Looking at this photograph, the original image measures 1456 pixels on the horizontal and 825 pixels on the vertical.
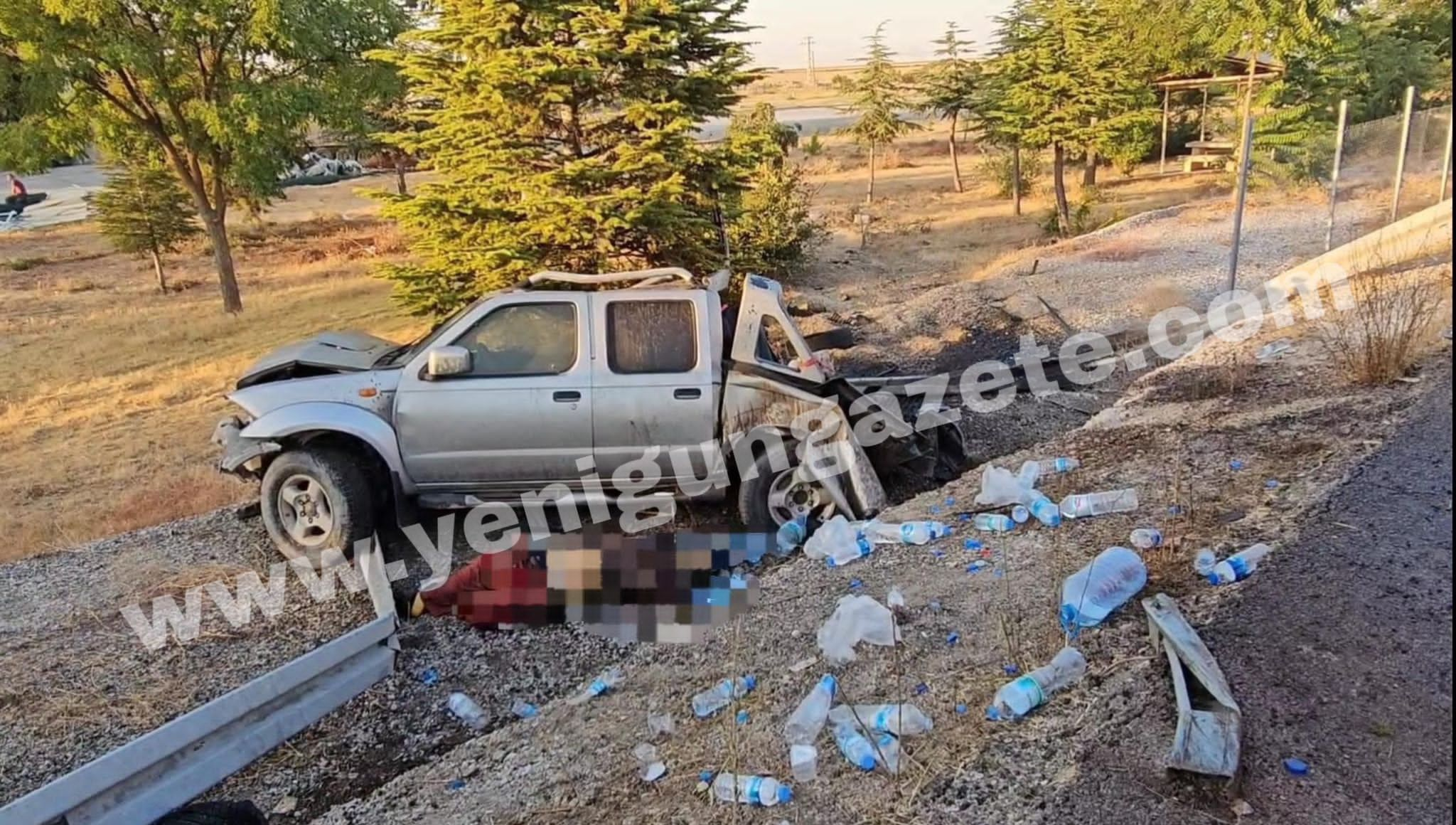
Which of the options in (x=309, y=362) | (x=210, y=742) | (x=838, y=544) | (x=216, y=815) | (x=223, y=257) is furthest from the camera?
(x=223, y=257)

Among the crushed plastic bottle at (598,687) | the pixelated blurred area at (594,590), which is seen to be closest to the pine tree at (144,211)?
the pixelated blurred area at (594,590)

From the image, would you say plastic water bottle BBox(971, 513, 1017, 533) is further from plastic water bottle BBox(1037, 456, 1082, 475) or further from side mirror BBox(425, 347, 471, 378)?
side mirror BBox(425, 347, 471, 378)

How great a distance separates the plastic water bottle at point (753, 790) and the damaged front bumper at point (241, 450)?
4.07 metres

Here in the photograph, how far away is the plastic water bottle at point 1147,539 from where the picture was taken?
4227mm

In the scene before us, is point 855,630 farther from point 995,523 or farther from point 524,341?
point 524,341

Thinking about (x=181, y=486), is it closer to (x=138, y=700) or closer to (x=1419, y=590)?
(x=138, y=700)

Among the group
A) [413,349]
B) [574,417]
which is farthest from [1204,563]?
[413,349]

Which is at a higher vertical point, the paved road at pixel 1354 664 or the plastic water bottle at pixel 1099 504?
the paved road at pixel 1354 664

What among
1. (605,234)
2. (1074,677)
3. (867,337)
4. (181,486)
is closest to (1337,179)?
(867,337)

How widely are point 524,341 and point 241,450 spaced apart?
1.93 meters

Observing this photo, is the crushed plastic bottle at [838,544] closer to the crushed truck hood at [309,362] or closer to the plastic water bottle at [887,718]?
the plastic water bottle at [887,718]

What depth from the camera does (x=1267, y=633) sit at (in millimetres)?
3264

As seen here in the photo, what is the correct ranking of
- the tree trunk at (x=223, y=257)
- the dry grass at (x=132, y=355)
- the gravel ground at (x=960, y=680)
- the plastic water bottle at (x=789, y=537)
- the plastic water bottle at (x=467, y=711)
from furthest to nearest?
1. the tree trunk at (x=223, y=257)
2. the dry grass at (x=132, y=355)
3. the plastic water bottle at (x=789, y=537)
4. the plastic water bottle at (x=467, y=711)
5. the gravel ground at (x=960, y=680)

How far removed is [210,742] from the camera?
12.2ft
